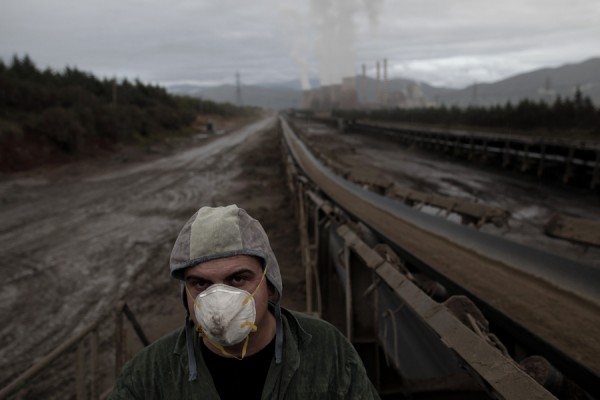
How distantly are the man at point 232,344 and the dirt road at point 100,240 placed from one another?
3736mm

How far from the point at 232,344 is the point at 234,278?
228 mm

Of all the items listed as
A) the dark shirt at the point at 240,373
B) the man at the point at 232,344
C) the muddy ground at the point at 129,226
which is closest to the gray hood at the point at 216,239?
the man at the point at 232,344

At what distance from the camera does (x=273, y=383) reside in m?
1.51

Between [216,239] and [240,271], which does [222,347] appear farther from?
[216,239]

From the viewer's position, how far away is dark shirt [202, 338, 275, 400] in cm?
155

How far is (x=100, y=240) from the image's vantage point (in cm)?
866

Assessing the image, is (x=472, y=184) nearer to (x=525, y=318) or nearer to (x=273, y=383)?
(x=525, y=318)

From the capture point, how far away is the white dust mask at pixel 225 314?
151cm

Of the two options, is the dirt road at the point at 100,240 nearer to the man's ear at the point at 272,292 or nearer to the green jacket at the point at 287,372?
the green jacket at the point at 287,372

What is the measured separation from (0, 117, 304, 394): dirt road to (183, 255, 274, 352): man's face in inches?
153

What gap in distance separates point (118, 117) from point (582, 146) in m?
23.4

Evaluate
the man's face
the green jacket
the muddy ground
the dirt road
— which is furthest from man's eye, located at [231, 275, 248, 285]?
the dirt road

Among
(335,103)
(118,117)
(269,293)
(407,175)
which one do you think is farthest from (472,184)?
(335,103)

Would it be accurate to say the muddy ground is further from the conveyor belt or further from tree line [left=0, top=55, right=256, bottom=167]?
tree line [left=0, top=55, right=256, bottom=167]
